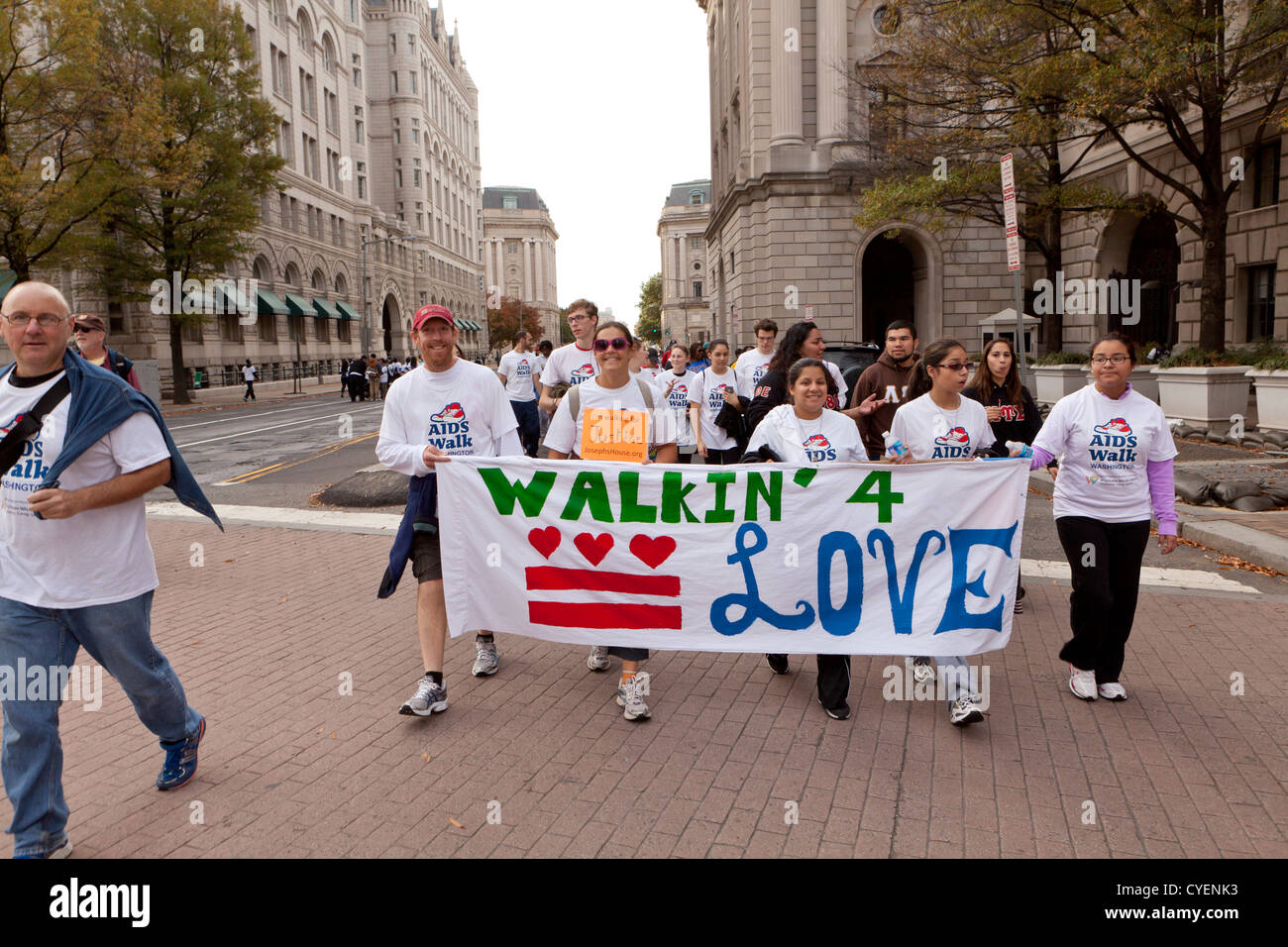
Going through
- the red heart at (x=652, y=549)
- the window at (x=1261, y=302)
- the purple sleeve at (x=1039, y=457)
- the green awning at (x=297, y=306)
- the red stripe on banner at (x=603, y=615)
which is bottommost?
the red stripe on banner at (x=603, y=615)

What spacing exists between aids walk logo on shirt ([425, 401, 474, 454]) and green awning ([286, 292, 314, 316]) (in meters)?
47.9

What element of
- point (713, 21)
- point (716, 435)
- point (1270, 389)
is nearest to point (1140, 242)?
point (1270, 389)

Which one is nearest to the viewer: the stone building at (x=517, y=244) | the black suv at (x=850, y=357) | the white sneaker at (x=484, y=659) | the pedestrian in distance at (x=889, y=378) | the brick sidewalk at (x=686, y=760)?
the brick sidewalk at (x=686, y=760)

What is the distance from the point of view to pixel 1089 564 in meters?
4.85

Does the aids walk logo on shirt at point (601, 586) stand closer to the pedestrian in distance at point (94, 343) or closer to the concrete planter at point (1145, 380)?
the pedestrian in distance at point (94, 343)

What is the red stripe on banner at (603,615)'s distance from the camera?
4887mm

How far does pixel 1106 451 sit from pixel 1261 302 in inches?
806

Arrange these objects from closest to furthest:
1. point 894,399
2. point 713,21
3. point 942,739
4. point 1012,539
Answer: point 942,739, point 1012,539, point 894,399, point 713,21

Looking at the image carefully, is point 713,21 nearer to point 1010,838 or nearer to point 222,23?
point 222,23

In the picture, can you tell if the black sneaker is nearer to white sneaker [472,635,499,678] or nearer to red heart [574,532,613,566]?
red heart [574,532,613,566]

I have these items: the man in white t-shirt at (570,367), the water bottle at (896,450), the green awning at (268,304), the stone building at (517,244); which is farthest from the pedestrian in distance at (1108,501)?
the stone building at (517,244)

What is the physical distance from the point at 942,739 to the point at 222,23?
1564 inches

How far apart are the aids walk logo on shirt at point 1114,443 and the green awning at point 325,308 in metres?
54.1

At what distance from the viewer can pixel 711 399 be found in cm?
980
